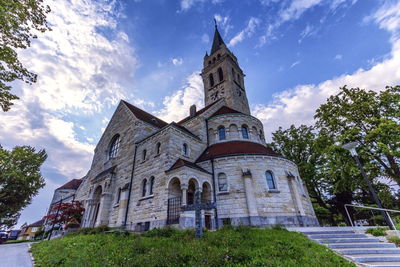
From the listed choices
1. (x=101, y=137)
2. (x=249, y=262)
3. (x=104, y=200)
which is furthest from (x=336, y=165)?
(x=101, y=137)

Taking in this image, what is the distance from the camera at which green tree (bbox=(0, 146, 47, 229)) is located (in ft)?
75.5

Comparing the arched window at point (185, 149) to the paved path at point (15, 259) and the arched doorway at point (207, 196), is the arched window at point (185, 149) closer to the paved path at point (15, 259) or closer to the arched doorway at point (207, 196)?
the arched doorway at point (207, 196)

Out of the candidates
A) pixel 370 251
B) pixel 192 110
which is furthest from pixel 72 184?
pixel 370 251

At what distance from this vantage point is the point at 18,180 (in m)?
23.5

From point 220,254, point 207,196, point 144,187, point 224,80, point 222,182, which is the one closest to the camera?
point 220,254

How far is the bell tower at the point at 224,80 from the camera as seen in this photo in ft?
93.2

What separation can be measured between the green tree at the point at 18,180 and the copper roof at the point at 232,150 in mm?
24361

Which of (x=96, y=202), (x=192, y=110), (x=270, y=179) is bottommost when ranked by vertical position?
(x=96, y=202)

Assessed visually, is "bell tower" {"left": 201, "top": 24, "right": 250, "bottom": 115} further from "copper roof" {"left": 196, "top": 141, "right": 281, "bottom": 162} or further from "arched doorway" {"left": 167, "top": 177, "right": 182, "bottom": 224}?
"arched doorway" {"left": 167, "top": 177, "right": 182, "bottom": 224}

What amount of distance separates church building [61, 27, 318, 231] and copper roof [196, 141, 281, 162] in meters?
0.08

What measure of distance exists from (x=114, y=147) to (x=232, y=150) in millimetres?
14325

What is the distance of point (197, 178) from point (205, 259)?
329 inches

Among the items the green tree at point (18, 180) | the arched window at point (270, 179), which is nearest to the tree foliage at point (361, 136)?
the arched window at point (270, 179)

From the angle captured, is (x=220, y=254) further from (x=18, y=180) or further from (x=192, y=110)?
(x=18, y=180)
